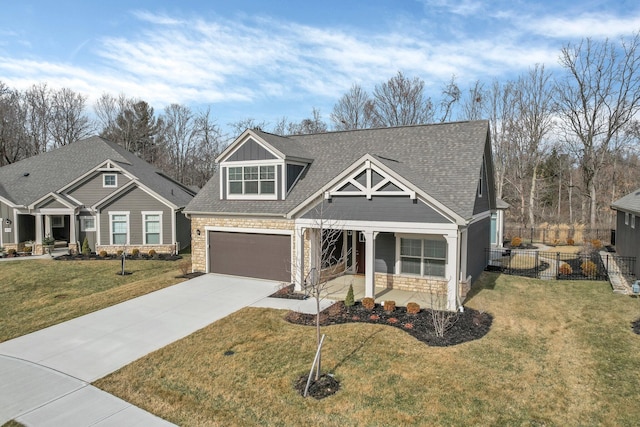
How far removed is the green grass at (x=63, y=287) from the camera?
1243 centimetres

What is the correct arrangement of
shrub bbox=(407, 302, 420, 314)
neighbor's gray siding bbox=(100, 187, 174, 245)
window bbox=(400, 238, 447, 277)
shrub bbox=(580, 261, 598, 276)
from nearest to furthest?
shrub bbox=(407, 302, 420, 314), window bbox=(400, 238, 447, 277), shrub bbox=(580, 261, 598, 276), neighbor's gray siding bbox=(100, 187, 174, 245)

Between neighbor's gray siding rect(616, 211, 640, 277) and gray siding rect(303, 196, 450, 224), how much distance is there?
9.44 metres

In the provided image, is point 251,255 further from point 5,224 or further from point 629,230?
point 5,224

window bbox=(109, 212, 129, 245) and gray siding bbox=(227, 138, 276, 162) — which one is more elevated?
gray siding bbox=(227, 138, 276, 162)

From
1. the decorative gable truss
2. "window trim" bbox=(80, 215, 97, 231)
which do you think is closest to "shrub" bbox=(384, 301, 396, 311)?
the decorative gable truss

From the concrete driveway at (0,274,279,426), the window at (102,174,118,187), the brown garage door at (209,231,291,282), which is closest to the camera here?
the concrete driveway at (0,274,279,426)

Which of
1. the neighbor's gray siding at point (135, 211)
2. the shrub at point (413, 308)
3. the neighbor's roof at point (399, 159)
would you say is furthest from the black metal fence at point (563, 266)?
the neighbor's gray siding at point (135, 211)

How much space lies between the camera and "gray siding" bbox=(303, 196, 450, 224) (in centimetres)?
1234

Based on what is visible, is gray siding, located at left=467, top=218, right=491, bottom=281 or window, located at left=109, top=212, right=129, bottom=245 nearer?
gray siding, located at left=467, top=218, right=491, bottom=281

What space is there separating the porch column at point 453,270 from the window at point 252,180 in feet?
26.4

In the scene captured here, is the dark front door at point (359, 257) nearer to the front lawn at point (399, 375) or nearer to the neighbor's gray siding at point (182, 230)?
the front lawn at point (399, 375)

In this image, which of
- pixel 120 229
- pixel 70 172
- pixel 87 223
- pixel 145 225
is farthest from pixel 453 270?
pixel 70 172

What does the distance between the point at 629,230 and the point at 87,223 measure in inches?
1172

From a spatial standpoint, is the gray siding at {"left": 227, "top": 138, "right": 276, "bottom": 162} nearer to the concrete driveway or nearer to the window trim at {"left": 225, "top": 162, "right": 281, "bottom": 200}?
the window trim at {"left": 225, "top": 162, "right": 281, "bottom": 200}
